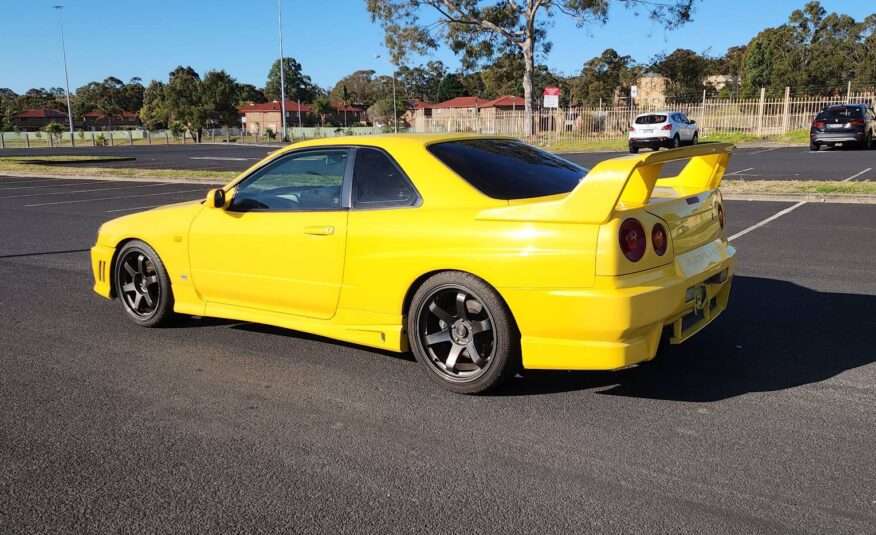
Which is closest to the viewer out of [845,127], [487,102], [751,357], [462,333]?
[462,333]

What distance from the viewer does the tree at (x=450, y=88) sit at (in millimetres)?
112750

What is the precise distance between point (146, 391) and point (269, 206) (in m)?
1.46

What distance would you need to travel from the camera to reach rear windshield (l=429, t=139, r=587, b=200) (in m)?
4.20

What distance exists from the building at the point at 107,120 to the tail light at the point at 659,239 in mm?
114046

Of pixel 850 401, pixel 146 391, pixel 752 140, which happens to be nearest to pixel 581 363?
pixel 850 401

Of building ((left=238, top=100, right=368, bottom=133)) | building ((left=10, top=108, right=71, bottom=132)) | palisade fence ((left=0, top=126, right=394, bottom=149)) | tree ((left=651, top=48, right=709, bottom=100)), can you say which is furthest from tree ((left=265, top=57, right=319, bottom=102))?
tree ((left=651, top=48, right=709, bottom=100))

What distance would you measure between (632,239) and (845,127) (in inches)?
1050

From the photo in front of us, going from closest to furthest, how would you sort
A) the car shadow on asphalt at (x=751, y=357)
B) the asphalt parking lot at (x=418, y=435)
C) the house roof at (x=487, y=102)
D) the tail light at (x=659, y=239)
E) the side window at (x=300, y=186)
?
1. the asphalt parking lot at (x=418, y=435)
2. the tail light at (x=659, y=239)
3. the car shadow on asphalt at (x=751, y=357)
4. the side window at (x=300, y=186)
5. the house roof at (x=487, y=102)

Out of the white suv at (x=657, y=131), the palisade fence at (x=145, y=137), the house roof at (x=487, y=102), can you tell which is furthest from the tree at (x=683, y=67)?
the white suv at (x=657, y=131)

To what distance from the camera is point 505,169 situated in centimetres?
443

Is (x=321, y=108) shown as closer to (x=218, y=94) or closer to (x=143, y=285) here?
(x=218, y=94)

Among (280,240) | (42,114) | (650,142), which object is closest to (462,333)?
(280,240)

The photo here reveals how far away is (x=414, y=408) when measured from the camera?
394 centimetres

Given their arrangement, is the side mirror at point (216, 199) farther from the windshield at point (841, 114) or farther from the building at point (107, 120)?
the building at point (107, 120)
